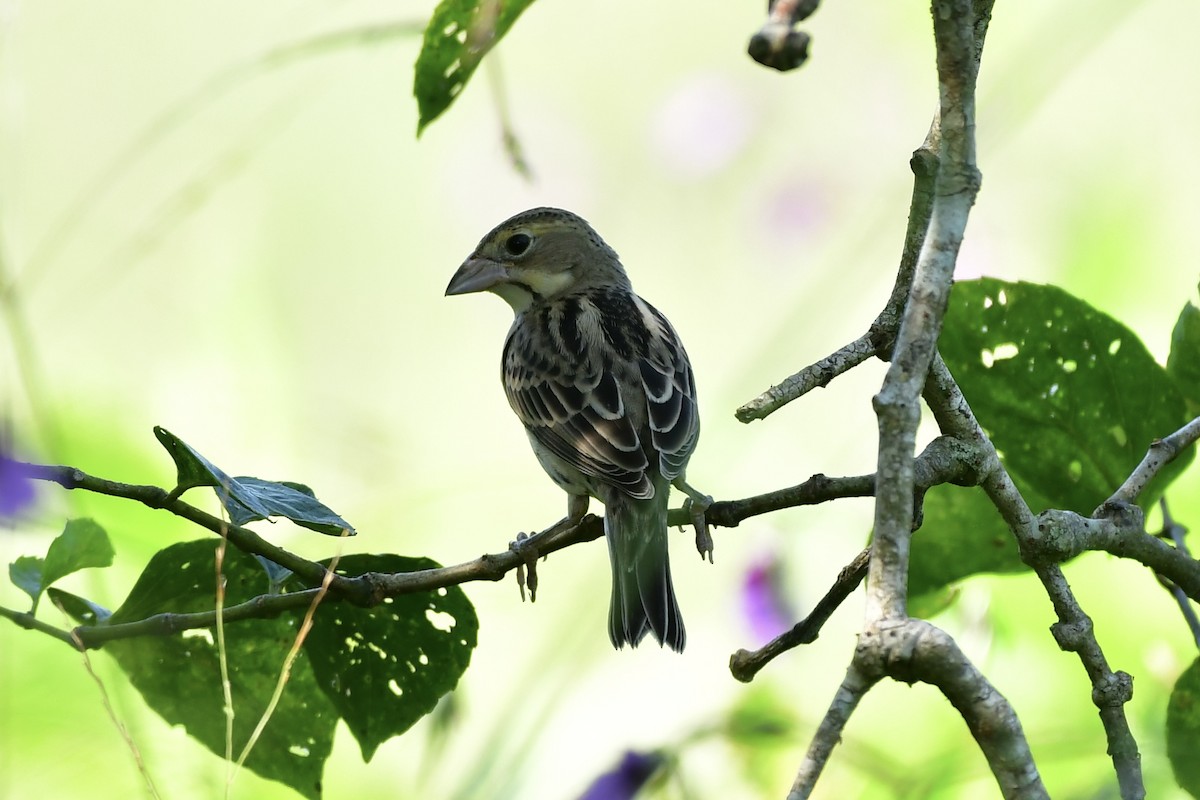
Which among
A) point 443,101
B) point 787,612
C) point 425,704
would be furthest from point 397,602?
point 787,612

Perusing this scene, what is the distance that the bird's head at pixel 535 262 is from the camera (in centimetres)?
465

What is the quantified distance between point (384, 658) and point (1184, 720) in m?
1.32

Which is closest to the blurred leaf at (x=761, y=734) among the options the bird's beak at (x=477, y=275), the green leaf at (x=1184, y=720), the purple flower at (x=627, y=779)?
the purple flower at (x=627, y=779)

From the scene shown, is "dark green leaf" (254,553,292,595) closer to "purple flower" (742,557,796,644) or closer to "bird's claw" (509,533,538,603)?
"bird's claw" (509,533,538,603)

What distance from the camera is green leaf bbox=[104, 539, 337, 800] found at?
229 centimetres

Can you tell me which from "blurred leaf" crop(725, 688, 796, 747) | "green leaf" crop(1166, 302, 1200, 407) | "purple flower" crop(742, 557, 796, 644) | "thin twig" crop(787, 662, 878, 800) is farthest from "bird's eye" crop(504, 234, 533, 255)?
"thin twig" crop(787, 662, 878, 800)

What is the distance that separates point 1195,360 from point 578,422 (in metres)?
1.77

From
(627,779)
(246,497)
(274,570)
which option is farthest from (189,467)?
(627,779)

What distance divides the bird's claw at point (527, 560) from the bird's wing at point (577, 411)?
36 cm

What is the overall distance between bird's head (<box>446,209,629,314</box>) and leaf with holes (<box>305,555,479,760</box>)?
233 centimetres

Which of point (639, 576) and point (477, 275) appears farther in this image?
point (477, 275)

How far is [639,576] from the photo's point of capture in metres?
3.26

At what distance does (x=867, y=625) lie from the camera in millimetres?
1329

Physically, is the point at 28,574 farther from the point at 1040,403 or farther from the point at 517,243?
the point at 517,243
